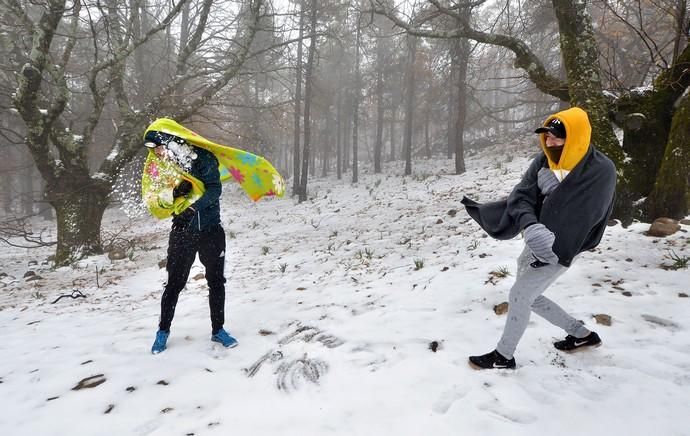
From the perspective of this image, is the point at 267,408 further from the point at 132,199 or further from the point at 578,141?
the point at 132,199

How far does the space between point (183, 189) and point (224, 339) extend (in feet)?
4.66

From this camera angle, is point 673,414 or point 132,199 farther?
point 132,199

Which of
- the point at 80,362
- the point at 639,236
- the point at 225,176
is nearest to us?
the point at 80,362

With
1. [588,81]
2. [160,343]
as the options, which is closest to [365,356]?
[160,343]

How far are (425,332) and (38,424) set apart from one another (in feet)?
9.33

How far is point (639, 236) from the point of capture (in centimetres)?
449

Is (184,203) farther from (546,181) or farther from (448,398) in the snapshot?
(546,181)

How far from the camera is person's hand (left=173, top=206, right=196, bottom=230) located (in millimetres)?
3078

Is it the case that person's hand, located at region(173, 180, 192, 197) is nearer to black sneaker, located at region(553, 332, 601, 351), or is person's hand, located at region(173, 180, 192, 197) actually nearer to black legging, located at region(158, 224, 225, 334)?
black legging, located at region(158, 224, 225, 334)

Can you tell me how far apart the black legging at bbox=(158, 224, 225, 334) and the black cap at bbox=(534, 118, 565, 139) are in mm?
2693

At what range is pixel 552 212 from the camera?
216cm

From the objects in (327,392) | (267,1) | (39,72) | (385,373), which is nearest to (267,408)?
(327,392)

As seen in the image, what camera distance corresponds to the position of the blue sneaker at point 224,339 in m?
3.28

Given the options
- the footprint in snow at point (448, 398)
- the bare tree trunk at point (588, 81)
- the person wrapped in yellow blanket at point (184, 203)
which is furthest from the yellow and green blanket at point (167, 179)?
the bare tree trunk at point (588, 81)
